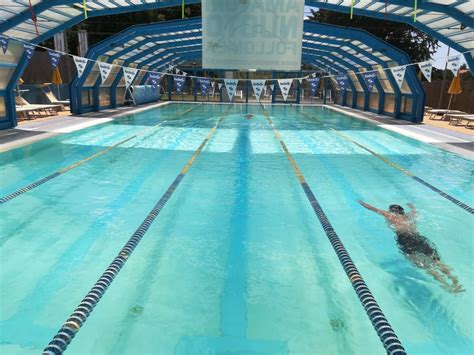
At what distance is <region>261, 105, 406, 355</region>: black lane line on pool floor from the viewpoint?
2543mm

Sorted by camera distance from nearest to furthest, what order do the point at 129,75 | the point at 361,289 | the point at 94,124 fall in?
the point at 361,289, the point at 94,124, the point at 129,75

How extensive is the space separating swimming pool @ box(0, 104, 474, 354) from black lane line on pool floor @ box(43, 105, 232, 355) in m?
0.12

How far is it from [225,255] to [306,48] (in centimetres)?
1881

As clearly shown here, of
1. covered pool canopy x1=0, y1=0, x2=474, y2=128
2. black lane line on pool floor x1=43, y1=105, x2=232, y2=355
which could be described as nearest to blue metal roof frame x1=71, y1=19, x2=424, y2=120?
covered pool canopy x1=0, y1=0, x2=474, y2=128

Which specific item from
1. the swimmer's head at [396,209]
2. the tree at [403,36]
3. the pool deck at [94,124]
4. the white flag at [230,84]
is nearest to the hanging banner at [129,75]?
the pool deck at [94,124]

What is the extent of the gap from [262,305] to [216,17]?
9.08m

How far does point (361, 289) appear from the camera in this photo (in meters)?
3.42

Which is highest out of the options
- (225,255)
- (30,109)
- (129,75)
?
(129,75)

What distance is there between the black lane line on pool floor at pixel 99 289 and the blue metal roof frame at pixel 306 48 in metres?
10.9

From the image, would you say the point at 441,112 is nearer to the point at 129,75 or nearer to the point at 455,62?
the point at 455,62

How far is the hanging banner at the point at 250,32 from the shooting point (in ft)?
33.8

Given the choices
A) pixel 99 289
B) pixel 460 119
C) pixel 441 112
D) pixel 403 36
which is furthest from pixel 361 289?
pixel 403 36

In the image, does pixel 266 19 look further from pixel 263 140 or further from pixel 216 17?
pixel 263 140

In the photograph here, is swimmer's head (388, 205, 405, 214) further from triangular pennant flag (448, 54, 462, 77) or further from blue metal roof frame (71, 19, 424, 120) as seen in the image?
blue metal roof frame (71, 19, 424, 120)
